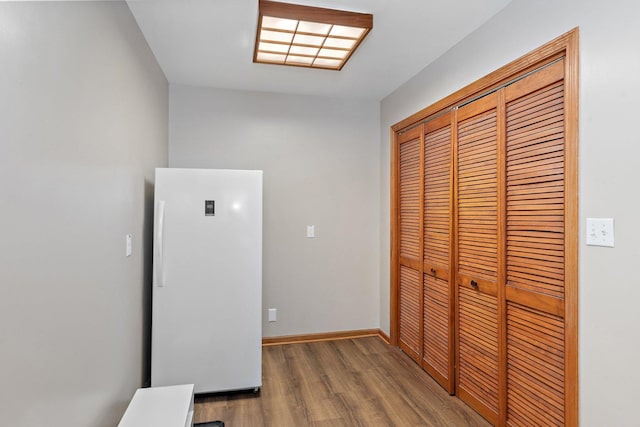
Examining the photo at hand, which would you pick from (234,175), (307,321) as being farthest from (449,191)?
(307,321)

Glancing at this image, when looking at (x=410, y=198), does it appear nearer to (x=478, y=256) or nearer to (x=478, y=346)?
(x=478, y=256)

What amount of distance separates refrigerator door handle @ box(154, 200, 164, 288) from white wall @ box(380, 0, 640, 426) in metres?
2.39

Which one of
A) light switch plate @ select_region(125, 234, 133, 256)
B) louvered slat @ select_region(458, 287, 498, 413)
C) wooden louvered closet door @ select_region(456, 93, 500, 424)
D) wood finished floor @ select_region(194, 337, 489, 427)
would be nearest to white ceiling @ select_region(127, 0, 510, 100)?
wooden louvered closet door @ select_region(456, 93, 500, 424)

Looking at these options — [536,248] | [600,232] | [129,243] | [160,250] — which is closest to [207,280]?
[160,250]

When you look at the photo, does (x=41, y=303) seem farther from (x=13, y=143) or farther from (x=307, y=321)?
(x=307, y=321)

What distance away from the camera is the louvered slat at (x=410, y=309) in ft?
A: 10.1

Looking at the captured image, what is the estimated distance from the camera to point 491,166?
7.18ft

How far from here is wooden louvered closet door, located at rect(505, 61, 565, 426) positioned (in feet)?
5.62

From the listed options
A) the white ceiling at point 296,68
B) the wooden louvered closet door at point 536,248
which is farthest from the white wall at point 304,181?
the wooden louvered closet door at point 536,248

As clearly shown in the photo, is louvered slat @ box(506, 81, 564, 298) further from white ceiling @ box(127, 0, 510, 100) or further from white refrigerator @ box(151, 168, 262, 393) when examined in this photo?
white refrigerator @ box(151, 168, 262, 393)

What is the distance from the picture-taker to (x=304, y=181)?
11.9 feet

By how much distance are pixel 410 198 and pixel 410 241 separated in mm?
394

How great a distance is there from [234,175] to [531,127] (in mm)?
1888

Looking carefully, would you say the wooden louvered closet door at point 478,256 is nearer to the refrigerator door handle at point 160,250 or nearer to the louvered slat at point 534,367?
the louvered slat at point 534,367
